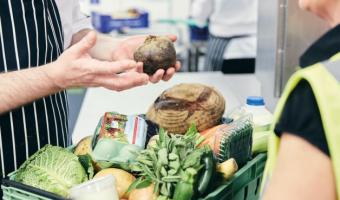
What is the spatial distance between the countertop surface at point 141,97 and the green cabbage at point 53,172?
0.90 meters

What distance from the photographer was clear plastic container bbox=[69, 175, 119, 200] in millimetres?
883

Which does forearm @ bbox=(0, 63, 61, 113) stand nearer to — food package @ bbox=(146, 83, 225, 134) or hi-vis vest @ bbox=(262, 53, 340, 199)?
food package @ bbox=(146, 83, 225, 134)

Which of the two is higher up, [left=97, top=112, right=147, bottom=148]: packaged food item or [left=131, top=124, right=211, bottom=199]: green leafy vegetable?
[left=97, top=112, right=147, bottom=148]: packaged food item

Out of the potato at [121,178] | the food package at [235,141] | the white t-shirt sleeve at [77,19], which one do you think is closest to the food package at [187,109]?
the food package at [235,141]

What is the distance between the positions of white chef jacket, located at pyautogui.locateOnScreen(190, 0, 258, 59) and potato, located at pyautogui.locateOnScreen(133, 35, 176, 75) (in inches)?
75.4

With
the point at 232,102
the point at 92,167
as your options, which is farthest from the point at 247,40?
the point at 92,167

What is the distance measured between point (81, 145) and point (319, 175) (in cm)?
60

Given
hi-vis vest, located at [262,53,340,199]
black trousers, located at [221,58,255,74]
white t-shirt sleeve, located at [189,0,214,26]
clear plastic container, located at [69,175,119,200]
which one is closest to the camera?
hi-vis vest, located at [262,53,340,199]

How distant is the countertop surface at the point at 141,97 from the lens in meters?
2.11

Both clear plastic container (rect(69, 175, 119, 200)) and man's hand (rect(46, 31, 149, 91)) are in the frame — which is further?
man's hand (rect(46, 31, 149, 91))

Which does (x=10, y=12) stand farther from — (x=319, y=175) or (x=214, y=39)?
(x=214, y=39)

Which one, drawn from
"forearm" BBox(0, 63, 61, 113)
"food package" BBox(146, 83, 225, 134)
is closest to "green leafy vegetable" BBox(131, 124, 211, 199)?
"food package" BBox(146, 83, 225, 134)

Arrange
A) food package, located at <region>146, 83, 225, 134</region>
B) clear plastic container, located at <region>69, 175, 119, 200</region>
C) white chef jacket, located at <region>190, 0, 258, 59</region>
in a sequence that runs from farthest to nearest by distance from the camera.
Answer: white chef jacket, located at <region>190, 0, 258, 59</region>
food package, located at <region>146, 83, 225, 134</region>
clear plastic container, located at <region>69, 175, 119, 200</region>

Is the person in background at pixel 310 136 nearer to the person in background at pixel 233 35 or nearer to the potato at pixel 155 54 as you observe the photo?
the potato at pixel 155 54
